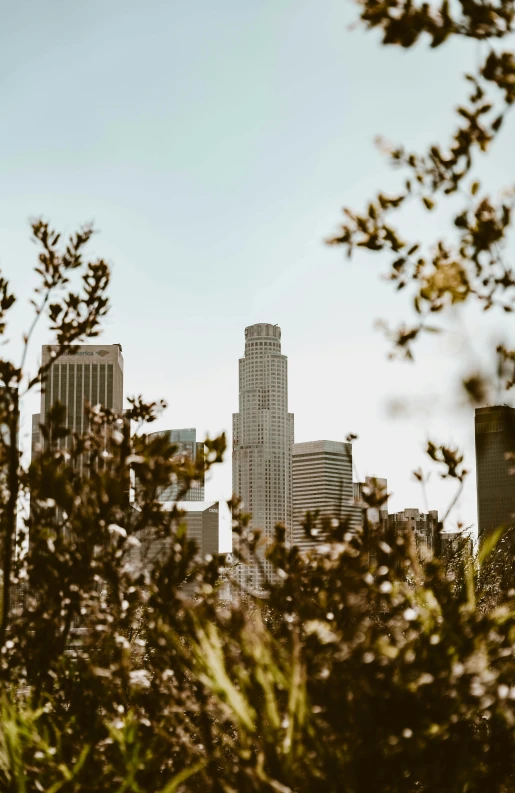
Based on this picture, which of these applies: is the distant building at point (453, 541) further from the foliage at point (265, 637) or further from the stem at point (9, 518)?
the stem at point (9, 518)

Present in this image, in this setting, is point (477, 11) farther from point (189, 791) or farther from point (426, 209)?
point (189, 791)

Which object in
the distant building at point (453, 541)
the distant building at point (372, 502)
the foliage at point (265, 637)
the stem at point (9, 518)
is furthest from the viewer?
the distant building at point (453, 541)

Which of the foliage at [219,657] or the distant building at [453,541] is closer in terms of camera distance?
the foliage at [219,657]

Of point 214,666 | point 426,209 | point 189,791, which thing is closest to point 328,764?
point 214,666

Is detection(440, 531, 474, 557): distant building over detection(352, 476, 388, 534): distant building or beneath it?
beneath

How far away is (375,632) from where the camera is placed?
7.68 feet

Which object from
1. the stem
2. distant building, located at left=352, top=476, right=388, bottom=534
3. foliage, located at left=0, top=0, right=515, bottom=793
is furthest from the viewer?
distant building, located at left=352, top=476, right=388, bottom=534

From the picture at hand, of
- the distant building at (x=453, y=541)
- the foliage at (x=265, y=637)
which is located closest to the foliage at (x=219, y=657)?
the foliage at (x=265, y=637)

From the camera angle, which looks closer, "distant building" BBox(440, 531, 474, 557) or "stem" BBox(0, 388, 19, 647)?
"stem" BBox(0, 388, 19, 647)

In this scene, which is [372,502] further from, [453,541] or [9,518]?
[453,541]

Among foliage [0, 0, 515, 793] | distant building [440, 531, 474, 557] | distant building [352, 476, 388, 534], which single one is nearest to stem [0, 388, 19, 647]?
foliage [0, 0, 515, 793]

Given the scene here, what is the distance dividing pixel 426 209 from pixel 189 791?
2157 millimetres

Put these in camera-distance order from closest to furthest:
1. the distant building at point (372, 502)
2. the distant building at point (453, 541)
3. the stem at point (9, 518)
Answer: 1. the stem at point (9, 518)
2. the distant building at point (372, 502)
3. the distant building at point (453, 541)

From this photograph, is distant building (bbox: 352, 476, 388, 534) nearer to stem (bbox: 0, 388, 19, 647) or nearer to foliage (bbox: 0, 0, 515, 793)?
foliage (bbox: 0, 0, 515, 793)
